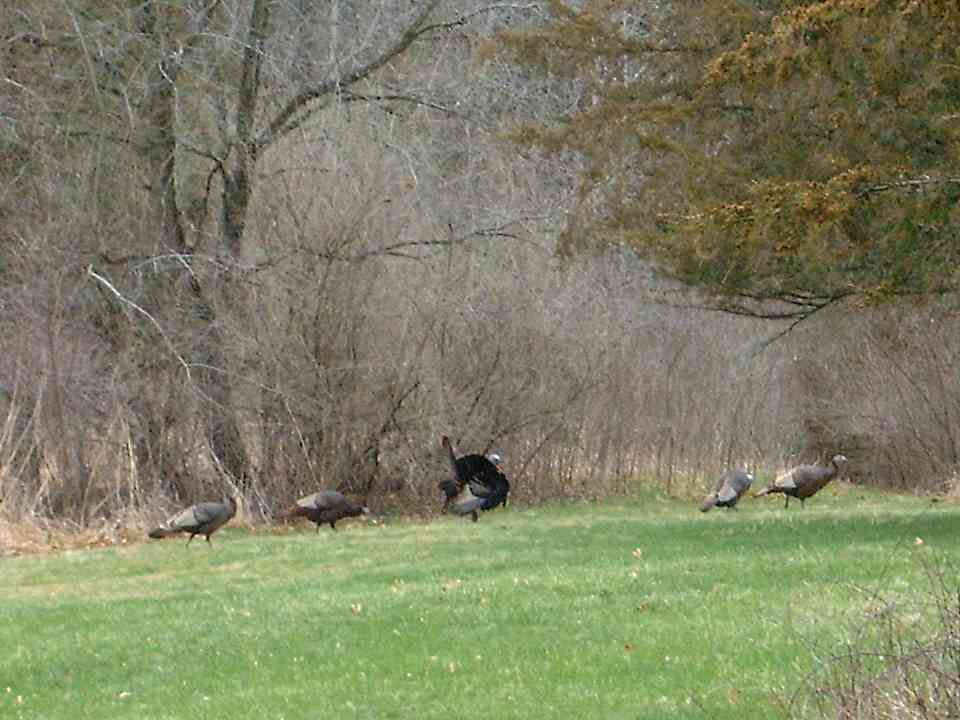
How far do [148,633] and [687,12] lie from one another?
381 inches

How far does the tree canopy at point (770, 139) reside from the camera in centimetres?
1530

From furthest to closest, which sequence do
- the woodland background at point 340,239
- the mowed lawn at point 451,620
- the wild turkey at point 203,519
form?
the wild turkey at point 203,519 < the woodland background at point 340,239 < the mowed lawn at point 451,620

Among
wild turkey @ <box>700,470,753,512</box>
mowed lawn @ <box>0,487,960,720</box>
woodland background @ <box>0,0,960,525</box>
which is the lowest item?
mowed lawn @ <box>0,487,960,720</box>

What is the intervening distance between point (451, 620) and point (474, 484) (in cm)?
1090

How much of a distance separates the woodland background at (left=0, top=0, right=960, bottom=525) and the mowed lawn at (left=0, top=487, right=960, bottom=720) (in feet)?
11.4

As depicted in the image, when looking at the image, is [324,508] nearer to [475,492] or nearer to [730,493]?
[475,492]

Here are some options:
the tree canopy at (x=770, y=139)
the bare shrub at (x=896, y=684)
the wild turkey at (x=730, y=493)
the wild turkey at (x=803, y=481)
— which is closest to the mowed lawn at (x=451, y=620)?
the bare shrub at (x=896, y=684)

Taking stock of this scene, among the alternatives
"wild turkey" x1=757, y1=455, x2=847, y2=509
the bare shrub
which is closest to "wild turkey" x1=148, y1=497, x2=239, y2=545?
"wild turkey" x1=757, y1=455, x2=847, y2=509

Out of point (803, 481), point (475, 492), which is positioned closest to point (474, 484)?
point (475, 492)

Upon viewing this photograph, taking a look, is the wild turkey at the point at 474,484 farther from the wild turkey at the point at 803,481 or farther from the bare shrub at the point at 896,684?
the bare shrub at the point at 896,684

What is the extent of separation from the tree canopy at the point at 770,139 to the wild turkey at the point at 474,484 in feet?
14.6

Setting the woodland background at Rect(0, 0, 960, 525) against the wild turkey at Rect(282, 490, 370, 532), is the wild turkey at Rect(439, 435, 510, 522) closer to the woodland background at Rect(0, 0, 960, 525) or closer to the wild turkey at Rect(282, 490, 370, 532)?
the woodland background at Rect(0, 0, 960, 525)

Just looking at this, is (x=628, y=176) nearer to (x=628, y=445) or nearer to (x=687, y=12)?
(x=687, y=12)

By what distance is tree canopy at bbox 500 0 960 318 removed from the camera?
1530 centimetres
